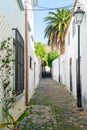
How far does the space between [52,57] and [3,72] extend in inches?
1959

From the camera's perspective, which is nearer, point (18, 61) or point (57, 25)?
point (18, 61)

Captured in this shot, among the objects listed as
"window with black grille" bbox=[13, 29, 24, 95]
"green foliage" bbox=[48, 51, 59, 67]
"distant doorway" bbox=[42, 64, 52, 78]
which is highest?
"window with black grille" bbox=[13, 29, 24, 95]

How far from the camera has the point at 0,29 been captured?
625cm

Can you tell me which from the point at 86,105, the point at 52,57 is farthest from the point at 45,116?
the point at 52,57

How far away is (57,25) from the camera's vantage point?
4116 centimetres

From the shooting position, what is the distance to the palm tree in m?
39.9

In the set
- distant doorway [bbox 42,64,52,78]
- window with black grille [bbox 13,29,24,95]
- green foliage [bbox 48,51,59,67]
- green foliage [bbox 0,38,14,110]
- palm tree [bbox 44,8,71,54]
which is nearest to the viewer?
green foliage [bbox 0,38,14,110]

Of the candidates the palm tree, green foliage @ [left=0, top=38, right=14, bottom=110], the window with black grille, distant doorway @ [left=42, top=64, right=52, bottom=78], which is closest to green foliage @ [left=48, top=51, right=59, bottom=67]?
distant doorway @ [left=42, top=64, right=52, bottom=78]

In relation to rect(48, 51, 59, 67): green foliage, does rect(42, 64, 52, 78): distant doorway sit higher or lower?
lower

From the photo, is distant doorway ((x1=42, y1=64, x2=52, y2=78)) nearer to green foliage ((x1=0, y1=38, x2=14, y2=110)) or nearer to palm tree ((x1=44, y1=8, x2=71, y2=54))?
palm tree ((x1=44, y1=8, x2=71, y2=54))

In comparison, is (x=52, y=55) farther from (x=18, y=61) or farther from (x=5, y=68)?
(x=5, y=68)

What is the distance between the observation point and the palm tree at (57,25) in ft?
131

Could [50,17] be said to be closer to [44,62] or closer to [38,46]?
[38,46]

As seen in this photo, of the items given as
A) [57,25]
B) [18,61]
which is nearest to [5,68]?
[18,61]
